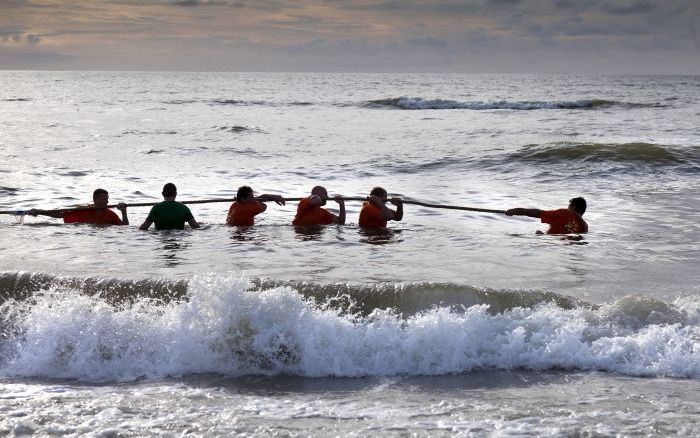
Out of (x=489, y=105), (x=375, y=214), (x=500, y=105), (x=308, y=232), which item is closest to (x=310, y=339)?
(x=308, y=232)

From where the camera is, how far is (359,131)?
1244 inches

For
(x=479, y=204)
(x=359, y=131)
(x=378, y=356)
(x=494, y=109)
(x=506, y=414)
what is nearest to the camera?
(x=506, y=414)

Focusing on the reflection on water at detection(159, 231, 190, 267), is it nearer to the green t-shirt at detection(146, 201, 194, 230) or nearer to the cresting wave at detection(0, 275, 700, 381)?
the green t-shirt at detection(146, 201, 194, 230)

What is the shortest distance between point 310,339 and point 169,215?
553cm

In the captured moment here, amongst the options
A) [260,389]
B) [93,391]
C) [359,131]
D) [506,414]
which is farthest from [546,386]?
[359,131]

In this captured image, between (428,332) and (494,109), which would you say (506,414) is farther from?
(494,109)

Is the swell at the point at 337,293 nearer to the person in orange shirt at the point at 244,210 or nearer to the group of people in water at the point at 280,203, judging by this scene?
the group of people in water at the point at 280,203

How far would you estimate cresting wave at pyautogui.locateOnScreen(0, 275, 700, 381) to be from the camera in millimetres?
6082

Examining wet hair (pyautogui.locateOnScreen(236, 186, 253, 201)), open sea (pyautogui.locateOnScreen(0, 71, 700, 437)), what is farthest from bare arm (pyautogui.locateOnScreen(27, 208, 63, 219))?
wet hair (pyautogui.locateOnScreen(236, 186, 253, 201))

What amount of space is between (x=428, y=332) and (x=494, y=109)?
40.2 meters

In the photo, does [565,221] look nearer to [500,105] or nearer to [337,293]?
[337,293]

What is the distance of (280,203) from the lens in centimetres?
1160

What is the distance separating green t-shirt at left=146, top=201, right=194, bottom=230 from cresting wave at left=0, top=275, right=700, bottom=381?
4346 mm

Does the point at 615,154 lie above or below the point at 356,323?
above
